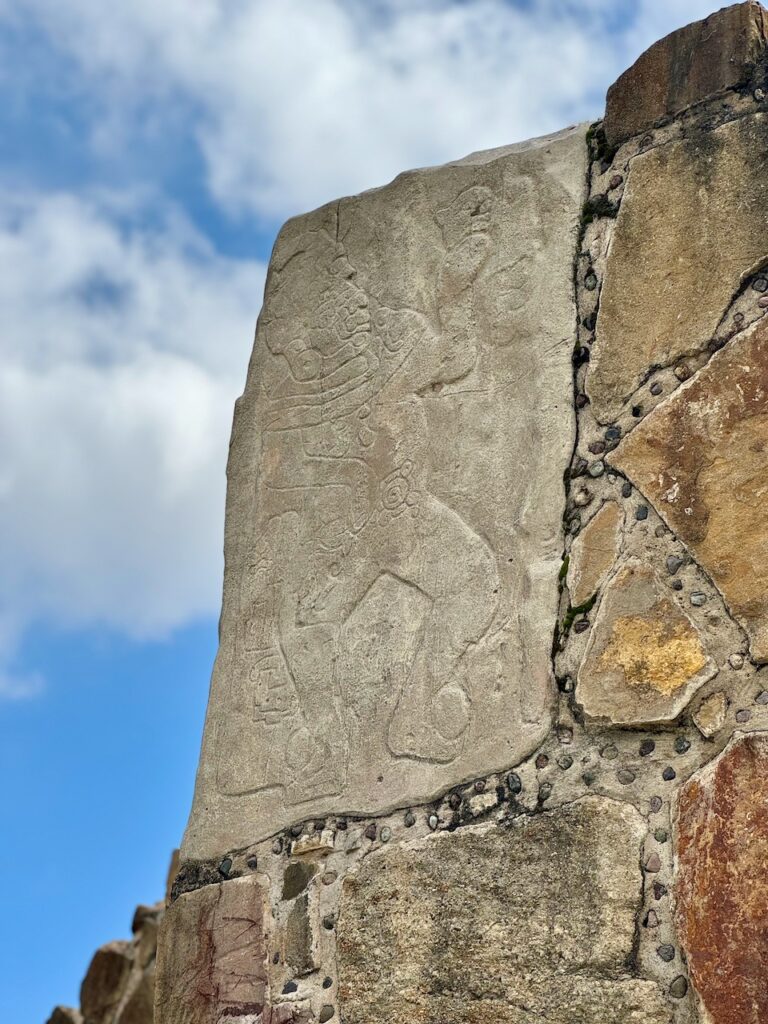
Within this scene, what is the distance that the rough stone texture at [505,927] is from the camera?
8.68ft

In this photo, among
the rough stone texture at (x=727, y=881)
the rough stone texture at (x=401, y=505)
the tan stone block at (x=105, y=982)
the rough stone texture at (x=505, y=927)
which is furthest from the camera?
the tan stone block at (x=105, y=982)

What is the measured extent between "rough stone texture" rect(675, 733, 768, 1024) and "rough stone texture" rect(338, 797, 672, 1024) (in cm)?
11

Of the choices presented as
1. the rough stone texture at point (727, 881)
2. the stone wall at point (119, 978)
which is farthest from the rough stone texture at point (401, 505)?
the stone wall at point (119, 978)

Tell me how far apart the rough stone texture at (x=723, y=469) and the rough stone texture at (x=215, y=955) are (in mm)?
1236

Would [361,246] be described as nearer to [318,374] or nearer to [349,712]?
[318,374]

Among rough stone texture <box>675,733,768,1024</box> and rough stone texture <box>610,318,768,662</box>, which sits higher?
rough stone texture <box>610,318,768,662</box>

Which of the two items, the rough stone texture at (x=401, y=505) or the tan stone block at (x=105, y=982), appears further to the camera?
the tan stone block at (x=105, y=982)

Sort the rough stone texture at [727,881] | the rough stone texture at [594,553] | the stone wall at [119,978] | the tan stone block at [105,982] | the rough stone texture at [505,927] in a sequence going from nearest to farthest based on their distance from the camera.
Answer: the rough stone texture at [727,881], the rough stone texture at [505,927], the rough stone texture at [594,553], the stone wall at [119,978], the tan stone block at [105,982]

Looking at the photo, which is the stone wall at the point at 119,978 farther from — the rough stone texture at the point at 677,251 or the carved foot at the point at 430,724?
the rough stone texture at the point at 677,251

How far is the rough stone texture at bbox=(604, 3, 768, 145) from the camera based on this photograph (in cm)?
318

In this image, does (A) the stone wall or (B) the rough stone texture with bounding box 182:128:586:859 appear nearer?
(B) the rough stone texture with bounding box 182:128:586:859

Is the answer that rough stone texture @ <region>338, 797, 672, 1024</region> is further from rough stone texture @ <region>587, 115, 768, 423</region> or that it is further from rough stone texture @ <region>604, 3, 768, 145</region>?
rough stone texture @ <region>604, 3, 768, 145</region>

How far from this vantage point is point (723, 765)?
2.63 m

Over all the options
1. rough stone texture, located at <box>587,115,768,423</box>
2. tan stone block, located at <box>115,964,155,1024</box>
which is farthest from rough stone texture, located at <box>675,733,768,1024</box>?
tan stone block, located at <box>115,964,155,1024</box>
